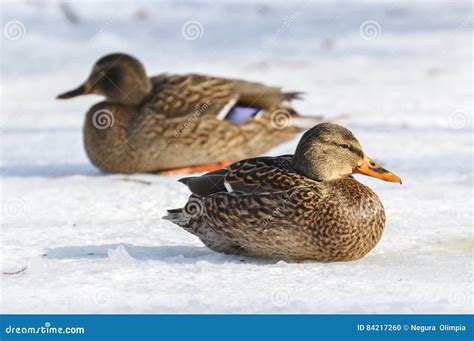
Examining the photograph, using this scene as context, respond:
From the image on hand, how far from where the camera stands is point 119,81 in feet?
25.6

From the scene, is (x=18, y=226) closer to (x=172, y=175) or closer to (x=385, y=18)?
(x=172, y=175)

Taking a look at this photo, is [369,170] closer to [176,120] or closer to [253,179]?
[253,179]

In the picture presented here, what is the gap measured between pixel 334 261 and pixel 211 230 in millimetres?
648

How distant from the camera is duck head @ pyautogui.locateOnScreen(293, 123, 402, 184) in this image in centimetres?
483

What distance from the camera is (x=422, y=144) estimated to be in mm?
8078
